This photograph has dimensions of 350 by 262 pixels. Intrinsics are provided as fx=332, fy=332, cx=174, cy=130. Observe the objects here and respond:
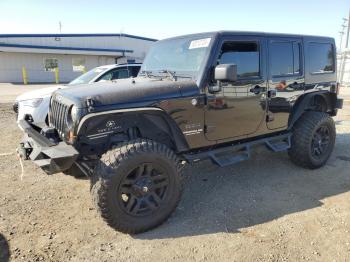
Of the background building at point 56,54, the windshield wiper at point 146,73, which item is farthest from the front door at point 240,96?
the background building at point 56,54

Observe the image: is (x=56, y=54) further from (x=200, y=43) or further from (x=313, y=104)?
(x=200, y=43)

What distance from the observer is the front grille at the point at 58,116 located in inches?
143

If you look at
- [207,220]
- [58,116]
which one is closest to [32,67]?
[58,116]

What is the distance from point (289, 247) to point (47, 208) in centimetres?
283

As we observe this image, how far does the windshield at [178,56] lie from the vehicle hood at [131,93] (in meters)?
0.30

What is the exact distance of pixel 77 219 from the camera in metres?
3.83

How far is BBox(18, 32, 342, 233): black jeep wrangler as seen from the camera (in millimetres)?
3348

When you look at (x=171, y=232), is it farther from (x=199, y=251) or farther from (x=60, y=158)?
(x=60, y=158)

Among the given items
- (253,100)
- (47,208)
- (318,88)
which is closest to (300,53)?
(318,88)

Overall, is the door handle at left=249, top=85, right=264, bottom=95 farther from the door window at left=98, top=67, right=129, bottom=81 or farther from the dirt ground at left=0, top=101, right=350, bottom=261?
the door window at left=98, top=67, right=129, bottom=81

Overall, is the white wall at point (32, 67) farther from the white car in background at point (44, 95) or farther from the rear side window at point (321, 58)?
the rear side window at point (321, 58)

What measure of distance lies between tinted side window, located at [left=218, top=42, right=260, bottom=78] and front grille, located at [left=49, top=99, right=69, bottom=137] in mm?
1907

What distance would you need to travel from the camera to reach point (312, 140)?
5277 millimetres

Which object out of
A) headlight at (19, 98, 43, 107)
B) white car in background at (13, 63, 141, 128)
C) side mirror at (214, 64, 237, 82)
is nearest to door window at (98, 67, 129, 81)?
white car in background at (13, 63, 141, 128)
